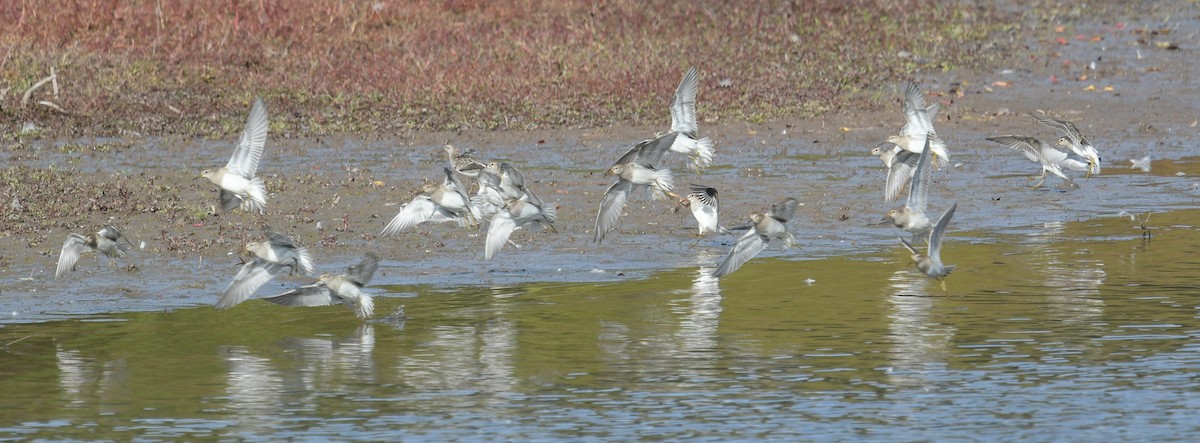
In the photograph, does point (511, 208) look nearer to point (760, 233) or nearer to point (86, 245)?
point (760, 233)

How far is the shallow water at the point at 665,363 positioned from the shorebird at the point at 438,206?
0.72 m

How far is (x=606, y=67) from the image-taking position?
74.9 ft

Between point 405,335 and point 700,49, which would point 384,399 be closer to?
point 405,335

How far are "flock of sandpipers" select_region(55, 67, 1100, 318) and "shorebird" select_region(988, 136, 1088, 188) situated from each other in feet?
1.17

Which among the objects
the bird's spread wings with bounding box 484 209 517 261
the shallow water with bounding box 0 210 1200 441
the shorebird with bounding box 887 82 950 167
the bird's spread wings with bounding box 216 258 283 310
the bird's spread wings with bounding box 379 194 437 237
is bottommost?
the shallow water with bounding box 0 210 1200 441

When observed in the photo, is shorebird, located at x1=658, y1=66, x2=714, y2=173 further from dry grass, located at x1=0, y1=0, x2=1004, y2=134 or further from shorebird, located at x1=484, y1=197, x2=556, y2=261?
dry grass, located at x1=0, y1=0, x2=1004, y2=134

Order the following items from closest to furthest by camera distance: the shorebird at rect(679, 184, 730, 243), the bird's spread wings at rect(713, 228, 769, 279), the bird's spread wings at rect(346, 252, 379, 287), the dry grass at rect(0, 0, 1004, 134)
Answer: the bird's spread wings at rect(346, 252, 379, 287) < the bird's spread wings at rect(713, 228, 769, 279) < the shorebird at rect(679, 184, 730, 243) < the dry grass at rect(0, 0, 1004, 134)

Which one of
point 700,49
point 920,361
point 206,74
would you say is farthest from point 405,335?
point 700,49

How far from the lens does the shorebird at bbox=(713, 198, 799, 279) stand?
1236cm

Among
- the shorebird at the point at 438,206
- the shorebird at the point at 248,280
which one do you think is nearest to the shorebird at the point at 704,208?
the shorebird at the point at 438,206

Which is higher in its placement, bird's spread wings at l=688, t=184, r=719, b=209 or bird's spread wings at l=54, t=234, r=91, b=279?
bird's spread wings at l=688, t=184, r=719, b=209

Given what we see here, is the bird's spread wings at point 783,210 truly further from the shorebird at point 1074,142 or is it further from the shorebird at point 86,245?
the shorebird at point 86,245

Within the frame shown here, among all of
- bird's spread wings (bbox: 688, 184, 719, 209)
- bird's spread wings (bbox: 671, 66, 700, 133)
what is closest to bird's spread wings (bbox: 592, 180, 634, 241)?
bird's spread wings (bbox: 688, 184, 719, 209)

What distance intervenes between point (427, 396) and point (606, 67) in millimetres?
13605
